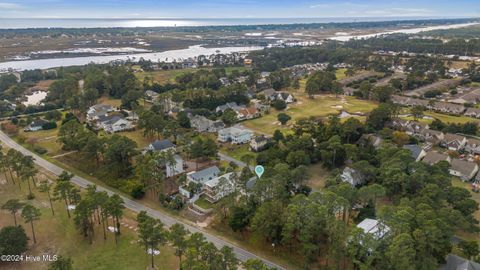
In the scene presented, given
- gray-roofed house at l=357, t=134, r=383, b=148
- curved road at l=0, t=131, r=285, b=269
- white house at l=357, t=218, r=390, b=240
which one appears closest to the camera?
white house at l=357, t=218, r=390, b=240

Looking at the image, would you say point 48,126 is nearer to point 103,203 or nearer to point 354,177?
point 103,203

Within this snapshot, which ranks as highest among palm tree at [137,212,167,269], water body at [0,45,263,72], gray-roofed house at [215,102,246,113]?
water body at [0,45,263,72]

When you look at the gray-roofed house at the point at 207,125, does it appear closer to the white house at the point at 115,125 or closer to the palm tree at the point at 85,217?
the white house at the point at 115,125

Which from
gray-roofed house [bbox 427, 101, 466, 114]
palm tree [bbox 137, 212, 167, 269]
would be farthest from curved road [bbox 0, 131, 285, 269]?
gray-roofed house [bbox 427, 101, 466, 114]

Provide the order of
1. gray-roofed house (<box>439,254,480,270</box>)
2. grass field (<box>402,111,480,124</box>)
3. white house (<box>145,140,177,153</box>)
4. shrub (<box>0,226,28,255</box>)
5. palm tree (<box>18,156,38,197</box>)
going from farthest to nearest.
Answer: grass field (<box>402,111,480,124</box>) → white house (<box>145,140,177,153</box>) → palm tree (<box>18,156,38,197</box>) → shrub (<box>0,226,28,255</box>) → gray-roofed house (<box>439,254,480,270</box>)

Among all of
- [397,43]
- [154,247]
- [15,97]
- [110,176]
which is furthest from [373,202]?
[397,43]

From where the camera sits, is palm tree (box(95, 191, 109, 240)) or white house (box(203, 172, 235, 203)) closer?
palm tree (box(95, 191, 109, 240))

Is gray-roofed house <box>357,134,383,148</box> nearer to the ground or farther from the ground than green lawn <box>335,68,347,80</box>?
nearer to the ground

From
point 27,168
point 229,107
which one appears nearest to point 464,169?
point 229,107

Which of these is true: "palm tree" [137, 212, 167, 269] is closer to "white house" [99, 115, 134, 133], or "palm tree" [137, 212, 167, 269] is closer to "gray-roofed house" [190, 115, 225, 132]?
"gray-roofed house" [190, 115, 225, 132]
